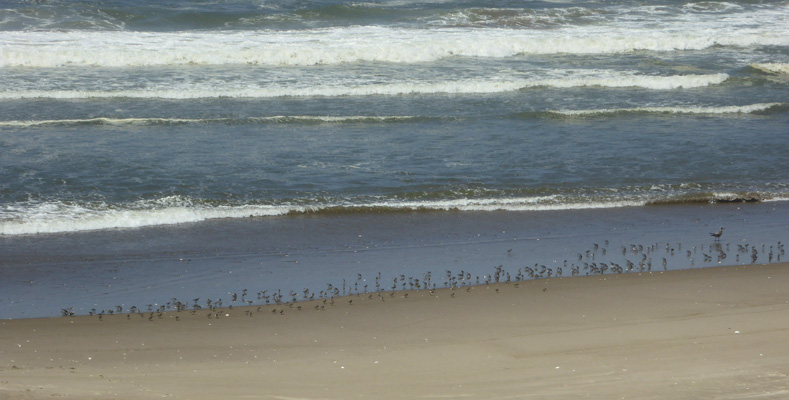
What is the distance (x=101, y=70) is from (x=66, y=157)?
7.39m

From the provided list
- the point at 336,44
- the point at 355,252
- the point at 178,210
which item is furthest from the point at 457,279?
the point at 336,44

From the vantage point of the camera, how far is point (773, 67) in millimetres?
20797

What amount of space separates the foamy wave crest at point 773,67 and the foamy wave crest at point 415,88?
60.4 inches

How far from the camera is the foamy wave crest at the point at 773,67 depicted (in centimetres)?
2066

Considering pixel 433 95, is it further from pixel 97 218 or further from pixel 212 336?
pixel 212 336

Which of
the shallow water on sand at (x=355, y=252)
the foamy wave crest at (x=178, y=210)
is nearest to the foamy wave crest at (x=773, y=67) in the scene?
the shallow water on sand at (x=355, y=252)

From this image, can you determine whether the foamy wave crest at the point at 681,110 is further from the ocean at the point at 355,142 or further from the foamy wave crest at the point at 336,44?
the foamy wave crest at the point at 336,44

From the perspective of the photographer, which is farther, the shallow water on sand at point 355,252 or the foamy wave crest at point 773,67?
the foamy wave crest at point 773,67

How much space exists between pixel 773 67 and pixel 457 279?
15.8 meters

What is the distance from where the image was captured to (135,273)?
862cm

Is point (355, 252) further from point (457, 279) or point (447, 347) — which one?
point (447, 347)

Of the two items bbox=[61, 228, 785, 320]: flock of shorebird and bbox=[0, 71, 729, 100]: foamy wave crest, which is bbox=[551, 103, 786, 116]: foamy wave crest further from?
bbox=[61, 228, 785, 320]: flock of shorebird

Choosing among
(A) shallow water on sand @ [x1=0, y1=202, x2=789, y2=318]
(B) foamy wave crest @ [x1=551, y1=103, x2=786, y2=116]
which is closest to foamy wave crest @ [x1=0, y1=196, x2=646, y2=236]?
(A) shallow water on sand @ [x1=0, y1=202, x2=789, y2=318]

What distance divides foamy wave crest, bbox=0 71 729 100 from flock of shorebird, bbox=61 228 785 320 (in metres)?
9.29
